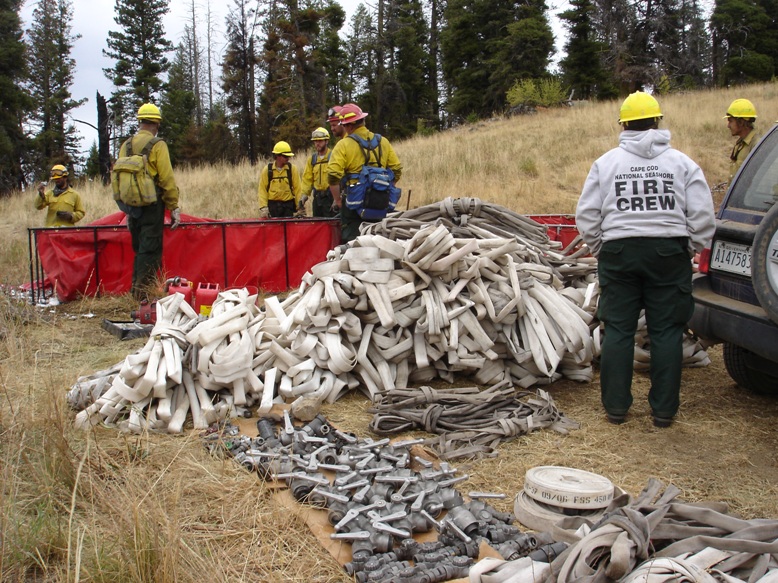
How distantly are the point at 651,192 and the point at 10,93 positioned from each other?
135 ft

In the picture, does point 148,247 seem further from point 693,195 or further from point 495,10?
point 495,10

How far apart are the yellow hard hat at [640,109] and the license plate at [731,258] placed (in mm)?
879

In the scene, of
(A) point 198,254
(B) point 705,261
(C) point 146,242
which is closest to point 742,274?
(B) point 705,261

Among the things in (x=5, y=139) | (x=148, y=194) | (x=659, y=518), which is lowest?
(x=659, y=518)

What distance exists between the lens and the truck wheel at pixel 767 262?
139 inches

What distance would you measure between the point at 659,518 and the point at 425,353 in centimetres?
255

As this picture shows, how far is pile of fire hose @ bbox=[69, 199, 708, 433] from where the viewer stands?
4.39 metres

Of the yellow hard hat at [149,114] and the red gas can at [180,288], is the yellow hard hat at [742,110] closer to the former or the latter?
the red gas can at [180,288]

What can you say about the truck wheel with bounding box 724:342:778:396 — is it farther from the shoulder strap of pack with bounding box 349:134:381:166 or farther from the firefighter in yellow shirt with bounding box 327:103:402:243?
the shoulder strap of pack with bounding box 349:134:381:166

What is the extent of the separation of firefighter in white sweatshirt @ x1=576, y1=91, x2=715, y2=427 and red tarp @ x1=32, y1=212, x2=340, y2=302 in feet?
18.2

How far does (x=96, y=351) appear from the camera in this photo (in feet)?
20.7

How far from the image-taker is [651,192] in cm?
421

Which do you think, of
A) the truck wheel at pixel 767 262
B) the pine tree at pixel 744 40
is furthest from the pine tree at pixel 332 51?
Answer: the truck wheel at pixel 767 262

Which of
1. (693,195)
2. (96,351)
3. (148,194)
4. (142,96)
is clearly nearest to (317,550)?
(693,195)
